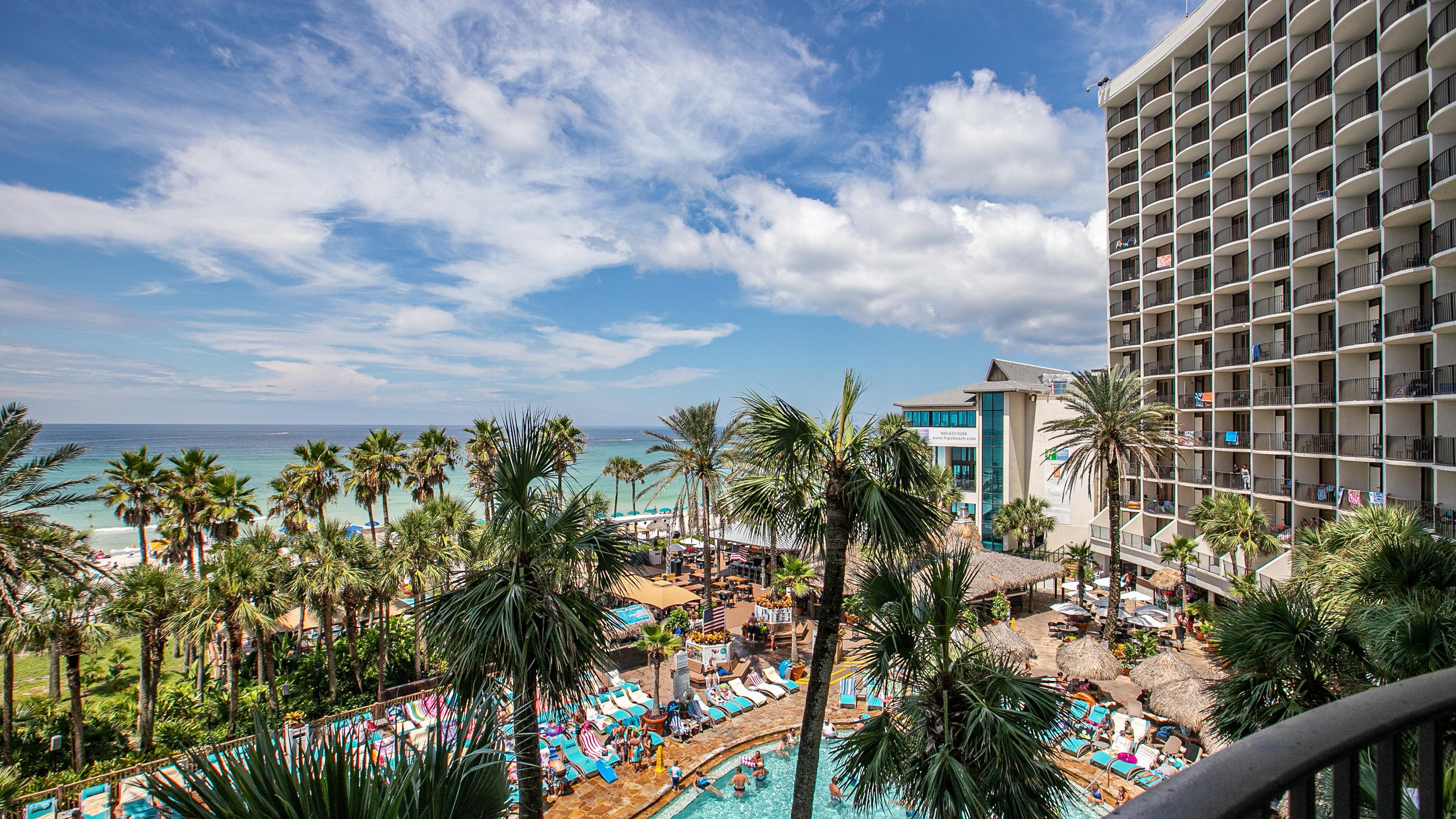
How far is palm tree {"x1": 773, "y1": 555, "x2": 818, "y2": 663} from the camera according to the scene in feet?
74.9

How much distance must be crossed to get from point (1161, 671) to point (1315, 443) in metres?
16.7

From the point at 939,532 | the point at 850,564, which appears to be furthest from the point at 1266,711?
the point at 850,564

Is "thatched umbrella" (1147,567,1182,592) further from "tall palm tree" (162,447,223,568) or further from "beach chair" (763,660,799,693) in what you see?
"tall palm tree" (162,447,223,568)

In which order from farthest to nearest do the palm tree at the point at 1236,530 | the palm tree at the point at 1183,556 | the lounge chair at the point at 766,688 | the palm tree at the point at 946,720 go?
the palm tree at the point at 1183,556 < the palm tree at the point at 1236,530 < the lounge chair at the point at 766,688 < the palm tree at the point at 946,720

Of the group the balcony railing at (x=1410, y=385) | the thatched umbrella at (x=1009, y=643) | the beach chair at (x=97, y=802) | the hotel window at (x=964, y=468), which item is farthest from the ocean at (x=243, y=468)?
the balcony railing at (x=1410, y=385)

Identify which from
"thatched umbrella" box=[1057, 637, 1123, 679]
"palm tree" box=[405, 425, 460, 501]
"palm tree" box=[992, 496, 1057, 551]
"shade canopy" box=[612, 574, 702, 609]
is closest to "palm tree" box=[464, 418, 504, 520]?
"palm tree" box=[405, 425, 460, 501]

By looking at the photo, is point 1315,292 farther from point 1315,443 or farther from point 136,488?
point 136,488

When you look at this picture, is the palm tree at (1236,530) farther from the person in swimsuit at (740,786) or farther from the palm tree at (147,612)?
the palm tree at (147,612)

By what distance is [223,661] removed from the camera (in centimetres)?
2061

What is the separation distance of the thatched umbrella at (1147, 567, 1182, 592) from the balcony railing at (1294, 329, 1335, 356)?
1120cm

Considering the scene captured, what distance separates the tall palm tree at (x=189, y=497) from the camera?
22.1 m

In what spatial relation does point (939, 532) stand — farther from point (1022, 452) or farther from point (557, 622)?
point (1022, 452)

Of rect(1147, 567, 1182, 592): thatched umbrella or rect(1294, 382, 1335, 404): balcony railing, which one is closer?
rect(1294, 382, 1335, 404): balcony railing

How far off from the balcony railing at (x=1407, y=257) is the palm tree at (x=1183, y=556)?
42.3 feet
